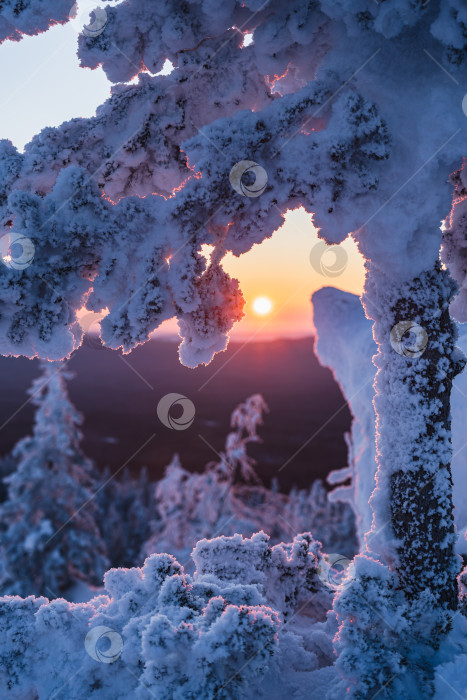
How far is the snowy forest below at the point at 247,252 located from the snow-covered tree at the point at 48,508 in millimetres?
13486

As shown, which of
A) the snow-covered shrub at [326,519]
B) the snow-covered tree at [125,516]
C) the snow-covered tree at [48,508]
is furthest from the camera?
the snow-covered tree at [125,516]

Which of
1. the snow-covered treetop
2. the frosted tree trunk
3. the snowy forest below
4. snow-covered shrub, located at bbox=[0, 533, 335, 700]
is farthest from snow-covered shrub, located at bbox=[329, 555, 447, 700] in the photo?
the snow-covered treetop

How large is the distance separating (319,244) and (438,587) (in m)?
2.96

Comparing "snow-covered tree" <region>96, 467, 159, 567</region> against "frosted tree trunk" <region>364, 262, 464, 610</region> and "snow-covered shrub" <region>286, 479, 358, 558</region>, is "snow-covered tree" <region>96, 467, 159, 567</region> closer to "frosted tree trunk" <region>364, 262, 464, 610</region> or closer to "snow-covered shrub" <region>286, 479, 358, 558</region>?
"snow-covered shrub" <region>286, 479, 358, 558</region>

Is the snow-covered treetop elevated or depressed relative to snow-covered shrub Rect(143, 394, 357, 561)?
depressed

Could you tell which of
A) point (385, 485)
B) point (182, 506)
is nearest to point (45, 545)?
point (182, 506)

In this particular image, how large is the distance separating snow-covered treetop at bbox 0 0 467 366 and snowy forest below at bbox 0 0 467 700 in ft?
0.04

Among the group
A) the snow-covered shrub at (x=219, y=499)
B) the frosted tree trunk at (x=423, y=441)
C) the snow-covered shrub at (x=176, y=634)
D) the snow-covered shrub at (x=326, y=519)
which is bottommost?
the snow-covered shrub at (x=176, y=634)

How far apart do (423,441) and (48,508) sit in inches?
600

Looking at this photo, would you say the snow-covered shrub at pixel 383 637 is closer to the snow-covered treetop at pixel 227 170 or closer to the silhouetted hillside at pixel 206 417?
the snow-covered treetop at pixel 227 170

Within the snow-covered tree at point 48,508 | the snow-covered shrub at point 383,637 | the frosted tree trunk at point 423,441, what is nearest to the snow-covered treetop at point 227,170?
the frosted tree trunk at point 423,441

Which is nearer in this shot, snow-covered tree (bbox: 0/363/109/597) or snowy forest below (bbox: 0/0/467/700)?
snowy forest below (bbox: 0/0/467/700)

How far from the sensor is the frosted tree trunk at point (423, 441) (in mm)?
3174

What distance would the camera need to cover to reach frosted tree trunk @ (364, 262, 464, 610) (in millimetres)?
3174
